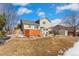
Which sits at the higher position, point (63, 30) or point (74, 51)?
point (63, 30)

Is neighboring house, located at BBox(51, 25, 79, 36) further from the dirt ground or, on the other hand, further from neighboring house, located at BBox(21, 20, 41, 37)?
neighboring house, located at BBox(21, 20, 41, 37)

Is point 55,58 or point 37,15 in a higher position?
point 37,15

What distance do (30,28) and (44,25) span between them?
0.45 ft

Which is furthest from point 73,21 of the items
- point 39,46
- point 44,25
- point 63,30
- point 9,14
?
point 9,14

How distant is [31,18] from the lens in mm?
2135

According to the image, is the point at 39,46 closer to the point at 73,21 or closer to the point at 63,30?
the point at 63,30

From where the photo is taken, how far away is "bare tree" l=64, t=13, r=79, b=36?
212cm

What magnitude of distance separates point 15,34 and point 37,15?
279 millimetres

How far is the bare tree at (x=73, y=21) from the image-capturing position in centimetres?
212

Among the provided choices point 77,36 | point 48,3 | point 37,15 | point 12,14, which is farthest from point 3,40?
point 77,36

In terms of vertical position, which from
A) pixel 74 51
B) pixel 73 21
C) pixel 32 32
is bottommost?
pixel 74 51

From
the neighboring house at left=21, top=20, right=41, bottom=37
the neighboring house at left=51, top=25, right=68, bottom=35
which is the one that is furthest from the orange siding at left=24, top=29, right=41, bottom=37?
the neighboring house at left=51, top=25, right=68, bottom=35

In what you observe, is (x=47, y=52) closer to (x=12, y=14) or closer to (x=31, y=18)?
(x=31, y=18)

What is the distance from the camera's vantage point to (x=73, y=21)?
2.13 metres
